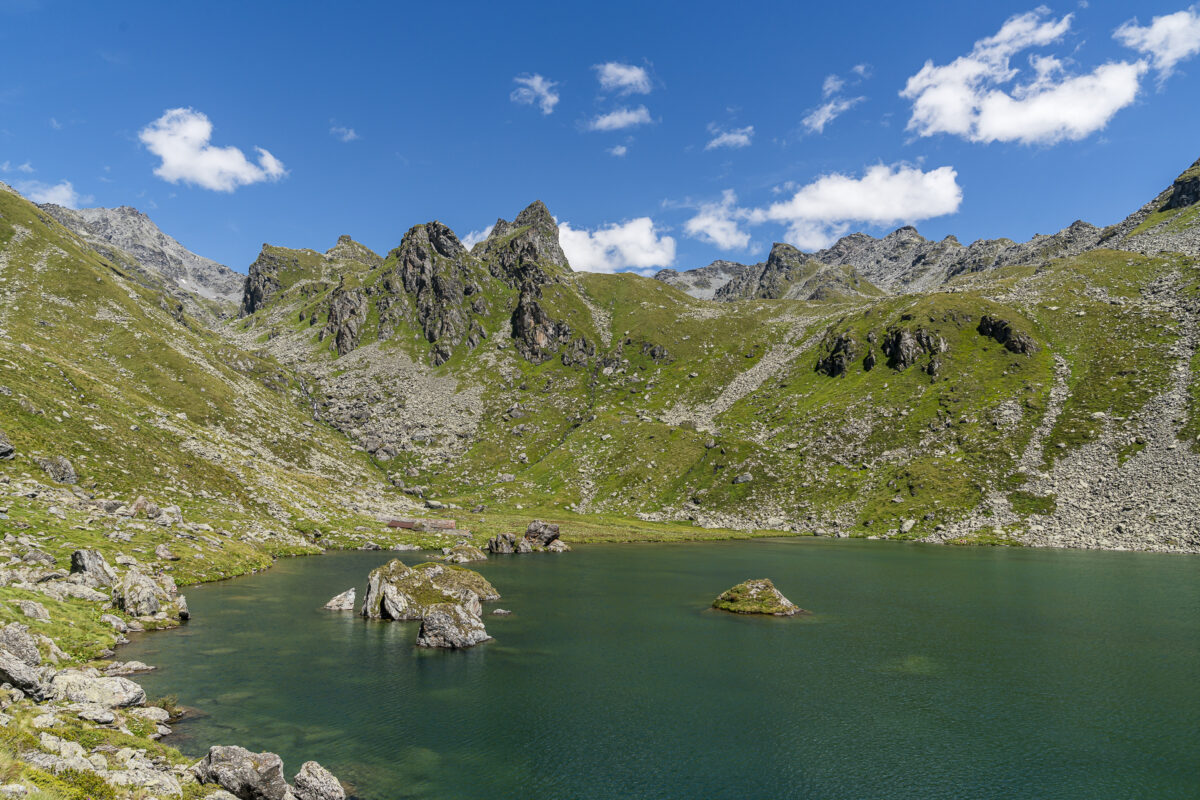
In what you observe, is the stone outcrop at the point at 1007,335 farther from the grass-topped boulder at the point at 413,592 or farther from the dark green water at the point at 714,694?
the grass-topped boulder at the point at 413,592

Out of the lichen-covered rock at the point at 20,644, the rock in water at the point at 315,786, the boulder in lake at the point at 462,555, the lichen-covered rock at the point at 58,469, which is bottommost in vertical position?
the boulder in lake at the point at 462,555

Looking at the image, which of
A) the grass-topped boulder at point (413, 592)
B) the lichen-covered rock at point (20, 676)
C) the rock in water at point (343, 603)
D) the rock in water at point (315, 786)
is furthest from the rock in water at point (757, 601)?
the lichen-covered rock at point (20, 676)

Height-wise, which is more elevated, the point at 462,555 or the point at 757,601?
the point at 757,601

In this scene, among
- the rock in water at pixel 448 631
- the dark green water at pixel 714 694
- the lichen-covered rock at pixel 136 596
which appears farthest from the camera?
the rock in water at pixel 448 631

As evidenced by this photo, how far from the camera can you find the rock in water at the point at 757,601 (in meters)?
60.2

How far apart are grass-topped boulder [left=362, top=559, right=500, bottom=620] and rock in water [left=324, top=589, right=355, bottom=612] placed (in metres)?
1.37

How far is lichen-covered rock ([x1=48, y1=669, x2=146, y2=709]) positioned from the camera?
26.4 meters

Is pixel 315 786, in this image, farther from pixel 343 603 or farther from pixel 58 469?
pixel 58 469

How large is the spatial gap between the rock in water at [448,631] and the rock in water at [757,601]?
90.8 ft

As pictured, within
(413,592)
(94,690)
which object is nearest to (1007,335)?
(413,592)

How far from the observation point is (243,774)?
73.7ft

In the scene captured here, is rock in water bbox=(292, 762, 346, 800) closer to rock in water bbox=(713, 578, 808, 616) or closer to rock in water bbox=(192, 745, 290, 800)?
rock in water bbox=(192, 745, 290, 800)

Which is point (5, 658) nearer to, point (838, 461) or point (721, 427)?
point (838, 461)

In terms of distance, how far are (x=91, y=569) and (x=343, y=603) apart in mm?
21051
